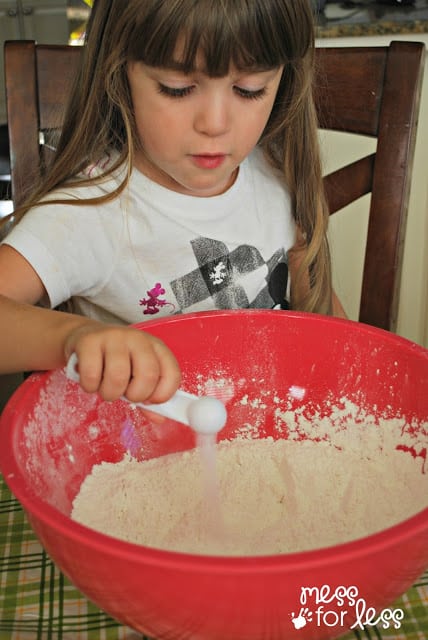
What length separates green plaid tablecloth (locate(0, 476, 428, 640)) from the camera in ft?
2.01

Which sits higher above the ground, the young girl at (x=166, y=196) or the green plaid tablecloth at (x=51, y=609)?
the young girl at (x=166, y=196)

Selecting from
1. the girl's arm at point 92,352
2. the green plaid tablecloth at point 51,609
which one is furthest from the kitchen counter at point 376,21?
the green plaid tablecloth at point 51,609

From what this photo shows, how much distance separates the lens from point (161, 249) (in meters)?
1.03

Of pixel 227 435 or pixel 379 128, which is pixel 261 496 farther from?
pixel 379 128

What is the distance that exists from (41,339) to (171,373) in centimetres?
16

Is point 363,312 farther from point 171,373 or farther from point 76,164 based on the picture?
point 171,373

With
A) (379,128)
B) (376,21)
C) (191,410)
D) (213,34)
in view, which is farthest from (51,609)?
(376,21)

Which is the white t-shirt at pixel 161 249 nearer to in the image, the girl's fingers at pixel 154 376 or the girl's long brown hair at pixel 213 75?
the girl's long brown hair at pixel 213 75

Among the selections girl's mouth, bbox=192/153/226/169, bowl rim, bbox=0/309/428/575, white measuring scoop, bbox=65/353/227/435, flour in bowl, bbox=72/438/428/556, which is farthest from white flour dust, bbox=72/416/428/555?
girl's mouth, bbox=192/153/226/169

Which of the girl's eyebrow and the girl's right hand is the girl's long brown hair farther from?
the girl's right hand

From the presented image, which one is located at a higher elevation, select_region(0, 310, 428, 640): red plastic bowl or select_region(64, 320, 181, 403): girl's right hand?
select_region(64, 320, 181, 403): girl's right hand

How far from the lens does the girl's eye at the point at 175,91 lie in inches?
32.1

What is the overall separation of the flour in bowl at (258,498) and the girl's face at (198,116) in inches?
13.4

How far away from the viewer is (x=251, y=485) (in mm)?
790
